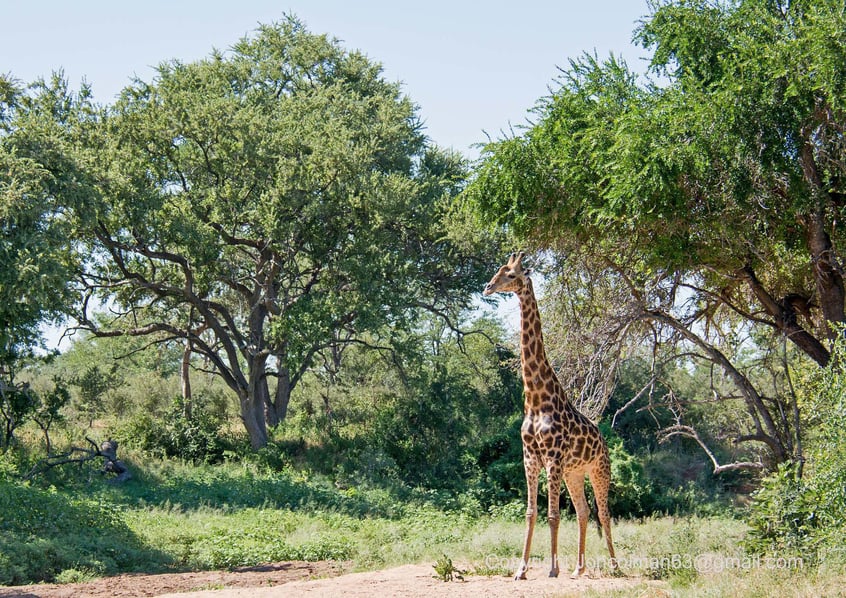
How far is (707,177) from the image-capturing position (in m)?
13.4

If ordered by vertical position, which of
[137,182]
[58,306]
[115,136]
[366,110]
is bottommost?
[58,306]

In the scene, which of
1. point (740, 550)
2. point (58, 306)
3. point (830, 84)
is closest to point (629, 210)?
point (830, 84)

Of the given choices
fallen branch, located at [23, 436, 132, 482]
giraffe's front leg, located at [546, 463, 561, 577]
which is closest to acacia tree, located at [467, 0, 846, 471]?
giraffe's front leg, located at [546, 463, 561, 577]

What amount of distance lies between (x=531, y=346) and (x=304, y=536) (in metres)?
6.95

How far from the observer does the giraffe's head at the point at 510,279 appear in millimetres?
11516

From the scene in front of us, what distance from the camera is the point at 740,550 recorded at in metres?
11.7

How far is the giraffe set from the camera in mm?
11188

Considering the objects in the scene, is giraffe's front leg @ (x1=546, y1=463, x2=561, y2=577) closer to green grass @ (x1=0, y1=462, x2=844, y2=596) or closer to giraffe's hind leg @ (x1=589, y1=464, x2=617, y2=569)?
green grass @ (x1=0, y1=462, x2=844, y2=596)

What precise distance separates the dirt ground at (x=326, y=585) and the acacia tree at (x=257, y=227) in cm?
1118

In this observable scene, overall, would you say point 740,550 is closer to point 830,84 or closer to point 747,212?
point 747,212

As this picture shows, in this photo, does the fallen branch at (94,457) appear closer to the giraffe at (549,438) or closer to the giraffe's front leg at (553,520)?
the giraffe at (549,438)

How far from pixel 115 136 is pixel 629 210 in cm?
1621

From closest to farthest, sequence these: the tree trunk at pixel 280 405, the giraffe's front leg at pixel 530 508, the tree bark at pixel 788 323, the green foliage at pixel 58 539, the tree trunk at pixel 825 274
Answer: the giraffe's front leg at pixel 530 508 < the green foliage at pixel 58 539 < the tree trunk at pixel 825 274 < the tree bark at pixel 788 323 < the tree trunk at pixel 280 405

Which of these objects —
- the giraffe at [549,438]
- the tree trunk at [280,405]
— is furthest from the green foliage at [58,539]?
the tree trunk at [280,405]
